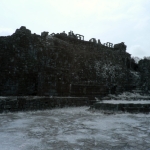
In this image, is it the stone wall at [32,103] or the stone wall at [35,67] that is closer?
the stone wall at [32,103]

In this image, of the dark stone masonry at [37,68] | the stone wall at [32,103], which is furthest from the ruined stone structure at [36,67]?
the stone wall at [32,103]

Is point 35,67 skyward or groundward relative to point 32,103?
skyward

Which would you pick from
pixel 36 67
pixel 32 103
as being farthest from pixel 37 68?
pixel 32 103

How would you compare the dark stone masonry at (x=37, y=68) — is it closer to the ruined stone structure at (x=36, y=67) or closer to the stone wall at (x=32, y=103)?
the ruined stone structure at (x=36, y=67)

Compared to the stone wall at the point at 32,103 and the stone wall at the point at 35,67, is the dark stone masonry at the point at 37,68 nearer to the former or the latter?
the stone wall at the point at 35,67

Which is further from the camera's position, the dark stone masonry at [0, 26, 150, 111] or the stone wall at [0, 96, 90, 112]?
the dark stone masonry at [0, 26, 150, 111]

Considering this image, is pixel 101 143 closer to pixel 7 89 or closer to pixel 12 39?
pixel 7 89

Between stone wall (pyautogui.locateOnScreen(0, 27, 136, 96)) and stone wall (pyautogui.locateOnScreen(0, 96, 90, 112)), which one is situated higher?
stone wall (pyautogui.locateOnScreen(0, 27, 136, 96))

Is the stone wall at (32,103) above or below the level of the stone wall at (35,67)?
below

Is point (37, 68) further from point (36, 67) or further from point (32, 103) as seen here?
point (32, 103)

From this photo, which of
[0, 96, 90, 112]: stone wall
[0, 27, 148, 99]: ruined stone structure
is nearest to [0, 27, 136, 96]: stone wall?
[0, 27, 148, 99]: ruined stone structure

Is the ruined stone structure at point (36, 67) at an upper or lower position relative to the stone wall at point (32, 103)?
upper

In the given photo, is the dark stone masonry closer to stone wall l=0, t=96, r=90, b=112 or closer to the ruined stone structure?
the ruined stone structure

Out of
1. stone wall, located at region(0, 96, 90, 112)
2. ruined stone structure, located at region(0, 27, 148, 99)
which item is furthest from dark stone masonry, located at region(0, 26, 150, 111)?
stone wall, located at region(0, 96, 90, 112)
